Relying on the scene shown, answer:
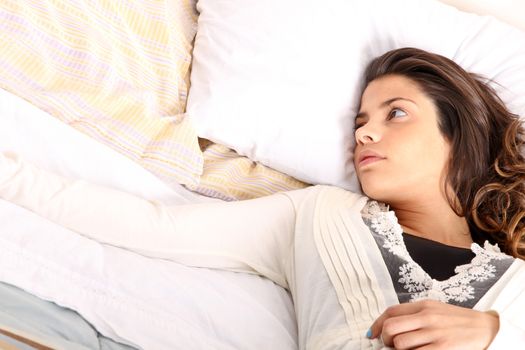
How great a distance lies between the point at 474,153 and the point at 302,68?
469 millimetres

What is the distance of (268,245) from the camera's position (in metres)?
1.31

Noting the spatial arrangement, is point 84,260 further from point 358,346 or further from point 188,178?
point 358,346

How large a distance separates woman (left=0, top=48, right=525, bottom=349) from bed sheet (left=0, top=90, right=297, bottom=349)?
5cm

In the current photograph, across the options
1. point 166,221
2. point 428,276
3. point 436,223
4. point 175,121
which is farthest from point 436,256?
point 175,121

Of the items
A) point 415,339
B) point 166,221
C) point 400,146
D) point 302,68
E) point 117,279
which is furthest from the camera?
point 302,68

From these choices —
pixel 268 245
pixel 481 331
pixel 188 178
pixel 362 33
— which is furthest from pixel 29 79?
pixel 481 331

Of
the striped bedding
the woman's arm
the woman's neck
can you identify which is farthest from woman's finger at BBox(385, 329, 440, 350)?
the striped bedding

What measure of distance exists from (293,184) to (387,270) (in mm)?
455

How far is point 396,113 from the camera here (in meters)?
1.47

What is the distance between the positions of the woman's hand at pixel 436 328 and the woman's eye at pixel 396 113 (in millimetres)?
584

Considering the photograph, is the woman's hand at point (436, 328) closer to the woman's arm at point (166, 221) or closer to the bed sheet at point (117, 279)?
the bed sheet at point (117, 279)

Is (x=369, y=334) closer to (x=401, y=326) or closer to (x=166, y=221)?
(x=401, y=326)

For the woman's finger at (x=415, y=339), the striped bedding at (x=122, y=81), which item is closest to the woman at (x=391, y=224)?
the woman's finger at (x=415, y=339)

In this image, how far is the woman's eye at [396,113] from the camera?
4.81ft
